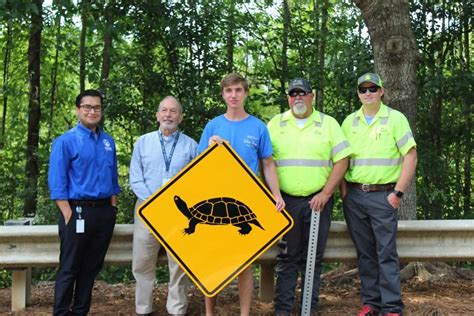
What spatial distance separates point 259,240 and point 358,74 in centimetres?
485

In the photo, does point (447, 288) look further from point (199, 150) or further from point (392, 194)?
point (199, 150)

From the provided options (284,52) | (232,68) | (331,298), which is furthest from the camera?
(284,52)

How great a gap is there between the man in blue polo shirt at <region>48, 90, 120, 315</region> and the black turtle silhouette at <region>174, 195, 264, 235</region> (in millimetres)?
700

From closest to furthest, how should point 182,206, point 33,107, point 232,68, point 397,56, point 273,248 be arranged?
point 182,206
point 273,248
point 397,56
point 232,68
point 33,107

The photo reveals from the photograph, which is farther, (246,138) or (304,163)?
(304,163)

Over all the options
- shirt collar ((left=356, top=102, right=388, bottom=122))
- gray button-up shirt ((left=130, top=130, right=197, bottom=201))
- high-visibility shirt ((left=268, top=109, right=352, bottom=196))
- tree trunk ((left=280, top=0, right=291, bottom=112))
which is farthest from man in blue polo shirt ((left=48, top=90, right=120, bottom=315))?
tree trunk ((left=280, top=0, right=291, bottom=112))

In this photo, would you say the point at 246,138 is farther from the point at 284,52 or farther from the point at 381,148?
the point at 284,52

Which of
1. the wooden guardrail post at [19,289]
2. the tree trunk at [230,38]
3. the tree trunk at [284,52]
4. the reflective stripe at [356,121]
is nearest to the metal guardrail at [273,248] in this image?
the wooden guardrail post at [19,289]

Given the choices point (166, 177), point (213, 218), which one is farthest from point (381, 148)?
point (166, 177)

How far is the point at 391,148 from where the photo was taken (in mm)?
4516

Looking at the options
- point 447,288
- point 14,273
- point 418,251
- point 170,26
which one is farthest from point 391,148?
point 170,26

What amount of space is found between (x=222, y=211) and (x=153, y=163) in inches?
29.2

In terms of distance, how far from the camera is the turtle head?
4.26 metres

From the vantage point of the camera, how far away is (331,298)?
5.33 meters
